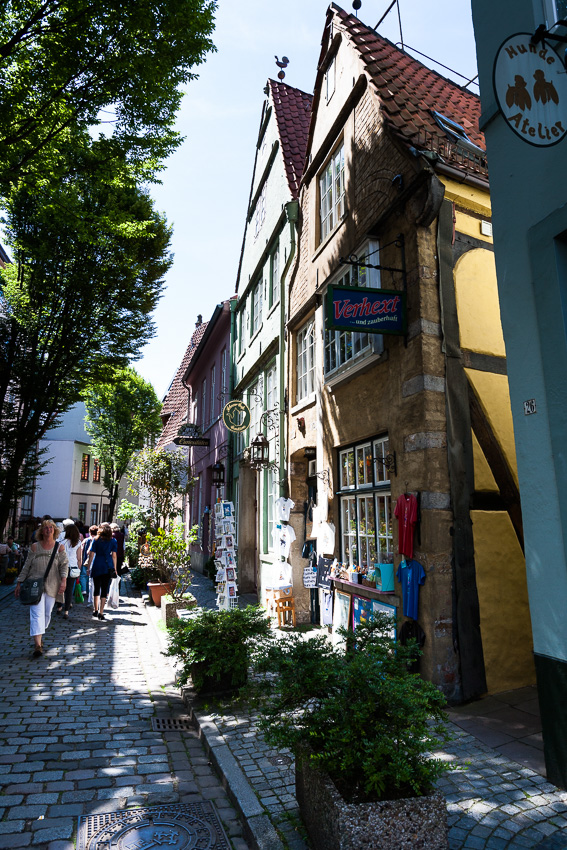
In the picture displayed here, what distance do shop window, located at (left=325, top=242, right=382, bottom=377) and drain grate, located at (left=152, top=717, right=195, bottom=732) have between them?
4767 millimetres

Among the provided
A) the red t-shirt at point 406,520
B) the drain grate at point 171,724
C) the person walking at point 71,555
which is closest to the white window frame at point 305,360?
the red t-shirt at point 406,520

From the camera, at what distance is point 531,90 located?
3.84 meters

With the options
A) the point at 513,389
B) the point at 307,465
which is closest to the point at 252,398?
the point at 307,465

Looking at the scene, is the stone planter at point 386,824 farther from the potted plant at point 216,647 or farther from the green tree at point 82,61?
the green tree at point 82,61

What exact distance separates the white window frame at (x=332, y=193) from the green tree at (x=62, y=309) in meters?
3.67

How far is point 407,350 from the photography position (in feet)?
21.7

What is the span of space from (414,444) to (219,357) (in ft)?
51.7

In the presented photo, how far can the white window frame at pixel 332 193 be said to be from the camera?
9.31m

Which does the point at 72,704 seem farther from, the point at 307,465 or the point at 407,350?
the point at 307,465

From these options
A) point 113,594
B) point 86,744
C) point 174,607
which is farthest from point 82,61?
point 113,594

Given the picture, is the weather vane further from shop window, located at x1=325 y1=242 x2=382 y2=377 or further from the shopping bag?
the shopping bag

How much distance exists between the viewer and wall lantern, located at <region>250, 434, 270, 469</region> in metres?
12.3

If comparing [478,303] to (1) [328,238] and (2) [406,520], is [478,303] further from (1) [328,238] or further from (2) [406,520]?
(1) [328,238]

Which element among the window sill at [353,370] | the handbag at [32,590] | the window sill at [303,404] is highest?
the window sill at [303,404]
